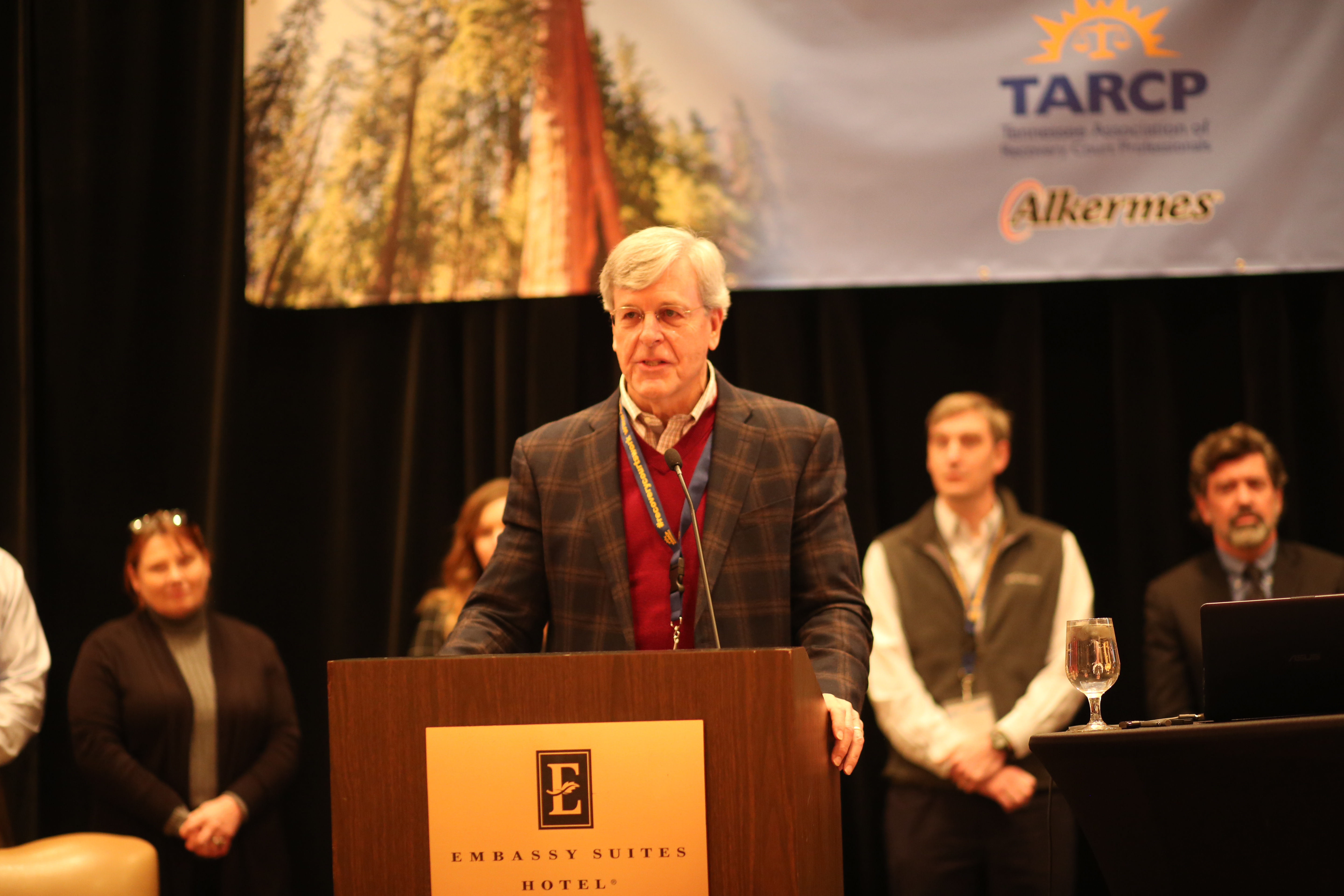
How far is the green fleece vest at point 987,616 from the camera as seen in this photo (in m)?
3.61

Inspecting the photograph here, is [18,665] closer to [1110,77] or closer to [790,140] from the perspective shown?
[790,140]

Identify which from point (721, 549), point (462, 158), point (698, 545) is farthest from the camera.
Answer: point (462, 158)

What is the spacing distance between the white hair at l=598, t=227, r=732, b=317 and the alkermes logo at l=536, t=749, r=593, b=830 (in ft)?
2.75

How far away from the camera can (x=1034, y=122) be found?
4.03 metres

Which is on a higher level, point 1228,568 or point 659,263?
point 659,263

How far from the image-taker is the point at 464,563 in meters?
3.74

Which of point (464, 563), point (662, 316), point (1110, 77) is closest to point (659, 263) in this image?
point (662, 316)

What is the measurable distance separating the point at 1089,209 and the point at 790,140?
0.94 m

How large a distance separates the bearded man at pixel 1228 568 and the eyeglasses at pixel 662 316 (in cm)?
214

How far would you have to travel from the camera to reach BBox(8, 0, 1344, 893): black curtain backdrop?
4.36 metres

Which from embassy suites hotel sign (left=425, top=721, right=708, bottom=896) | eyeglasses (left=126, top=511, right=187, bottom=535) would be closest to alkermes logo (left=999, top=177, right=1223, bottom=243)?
eyeglasses (left=126, top=511, right=187, bottom=535)

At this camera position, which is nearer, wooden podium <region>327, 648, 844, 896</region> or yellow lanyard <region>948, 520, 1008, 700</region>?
wooden podium <region>327, 648, 844, 896</region>

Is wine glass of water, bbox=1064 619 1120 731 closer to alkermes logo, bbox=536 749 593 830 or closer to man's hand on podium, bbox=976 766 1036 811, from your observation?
Answer: alkermes logo, bbox=536 749 593 830

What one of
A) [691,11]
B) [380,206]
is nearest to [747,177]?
[691,11]
